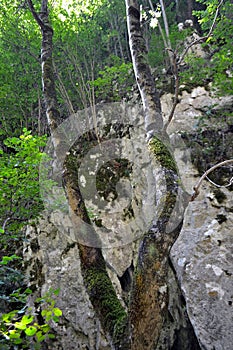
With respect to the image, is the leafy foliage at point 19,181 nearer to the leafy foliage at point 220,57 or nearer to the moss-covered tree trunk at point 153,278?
the moss-covered tree trunk at point 153,278

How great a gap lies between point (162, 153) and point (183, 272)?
8.34 feet

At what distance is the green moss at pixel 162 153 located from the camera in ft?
8.57

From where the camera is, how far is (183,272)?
445cm

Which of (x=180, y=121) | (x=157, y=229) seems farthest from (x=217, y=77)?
(x=157, y=229)

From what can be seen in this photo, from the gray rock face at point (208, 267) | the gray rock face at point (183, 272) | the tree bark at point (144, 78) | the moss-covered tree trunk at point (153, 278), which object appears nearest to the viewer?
the moss-covered tree trunk at point (153, 278)

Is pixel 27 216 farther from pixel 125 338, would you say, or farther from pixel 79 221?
pixel 125 338

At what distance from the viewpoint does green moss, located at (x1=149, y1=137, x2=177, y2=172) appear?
261 centimetres

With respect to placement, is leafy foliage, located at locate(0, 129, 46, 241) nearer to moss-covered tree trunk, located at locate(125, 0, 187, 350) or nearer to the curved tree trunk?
the curved tree trunk

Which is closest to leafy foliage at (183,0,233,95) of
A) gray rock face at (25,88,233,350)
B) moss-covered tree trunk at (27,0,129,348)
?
gray rock face at (25,88,233,350)

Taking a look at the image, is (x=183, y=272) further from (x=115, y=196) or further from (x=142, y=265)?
(x=142, y=265)

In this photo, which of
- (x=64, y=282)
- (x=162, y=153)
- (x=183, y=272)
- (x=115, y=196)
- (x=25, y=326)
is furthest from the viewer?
(x=115, y=196)

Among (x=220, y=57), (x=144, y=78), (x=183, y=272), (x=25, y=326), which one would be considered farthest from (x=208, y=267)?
(x=220, y=57)

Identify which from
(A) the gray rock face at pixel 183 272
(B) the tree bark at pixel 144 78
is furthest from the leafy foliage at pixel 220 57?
(B) the tree bark at pixel 144 78

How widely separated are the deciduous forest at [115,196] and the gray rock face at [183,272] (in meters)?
0.02
